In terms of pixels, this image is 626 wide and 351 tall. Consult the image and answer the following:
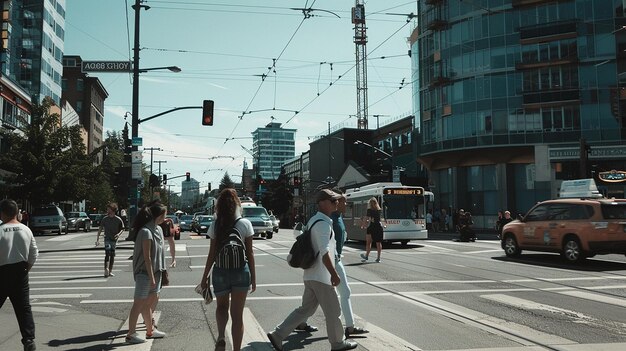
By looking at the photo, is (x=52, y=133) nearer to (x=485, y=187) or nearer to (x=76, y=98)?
(x=485, y=187)

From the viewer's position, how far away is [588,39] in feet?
141

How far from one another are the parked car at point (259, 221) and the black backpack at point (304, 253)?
2446 centimetres

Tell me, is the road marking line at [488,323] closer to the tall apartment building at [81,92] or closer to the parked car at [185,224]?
the parked car at [185,224]

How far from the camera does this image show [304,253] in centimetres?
596

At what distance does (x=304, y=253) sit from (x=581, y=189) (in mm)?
19436

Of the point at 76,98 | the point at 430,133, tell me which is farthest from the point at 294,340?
the point at 76,98

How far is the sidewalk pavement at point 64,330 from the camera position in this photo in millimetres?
6664

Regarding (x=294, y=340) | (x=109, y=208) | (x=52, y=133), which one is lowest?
(x=294, y=340)

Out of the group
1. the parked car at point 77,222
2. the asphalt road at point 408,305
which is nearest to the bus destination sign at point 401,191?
the asphalt road at point 408,305

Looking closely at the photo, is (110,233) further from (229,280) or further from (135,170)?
(135,170)

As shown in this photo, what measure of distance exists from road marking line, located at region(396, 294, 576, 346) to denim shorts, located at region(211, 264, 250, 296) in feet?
11.1

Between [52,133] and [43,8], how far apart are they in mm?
25451

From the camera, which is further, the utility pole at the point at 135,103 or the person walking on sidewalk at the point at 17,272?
the utility pole at the point at 135,103

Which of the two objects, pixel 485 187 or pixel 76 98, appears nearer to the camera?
pixel 485 187
